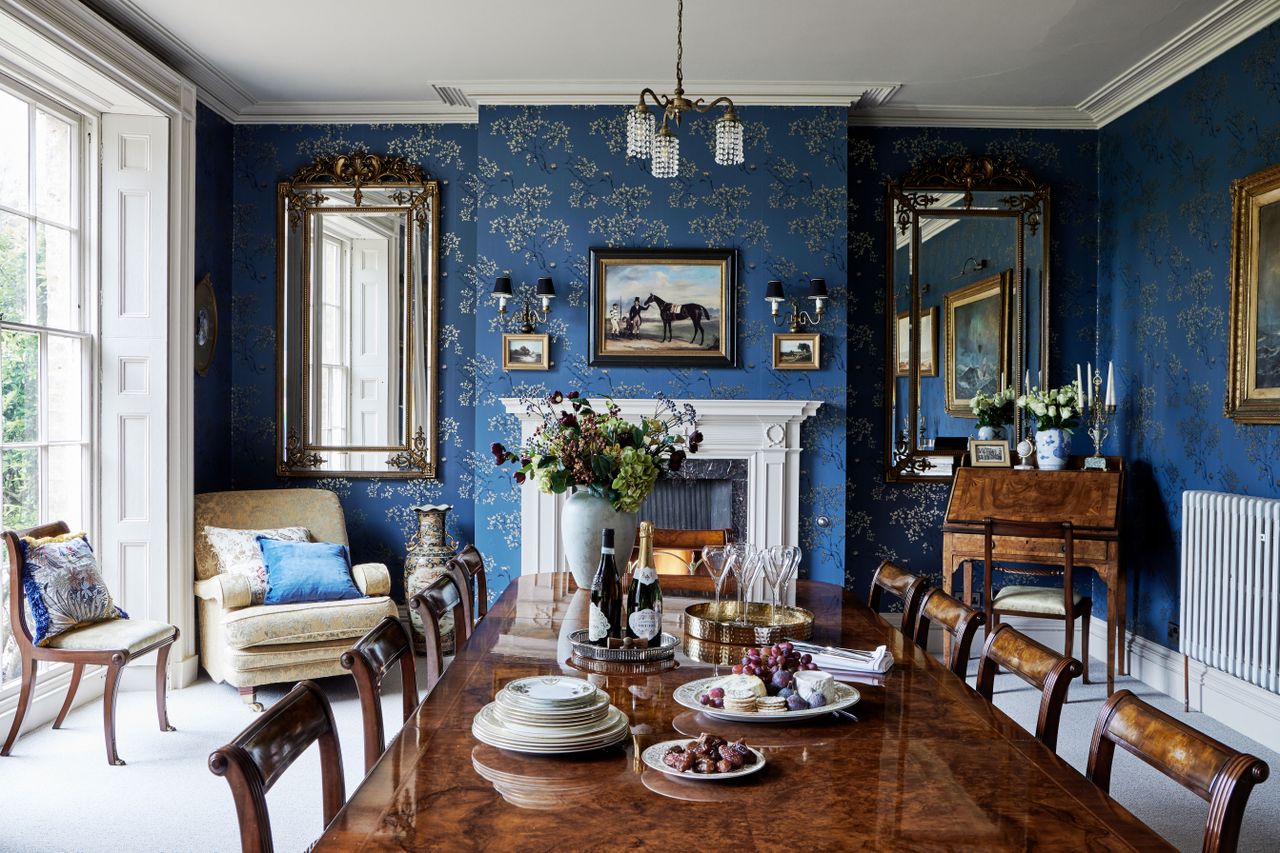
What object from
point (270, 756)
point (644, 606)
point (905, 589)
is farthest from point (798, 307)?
point (270, 756)

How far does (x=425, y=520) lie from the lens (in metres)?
5.25

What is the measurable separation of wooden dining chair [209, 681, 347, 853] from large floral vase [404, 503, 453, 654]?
3558 millimetres

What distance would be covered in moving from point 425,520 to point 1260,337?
3.95m

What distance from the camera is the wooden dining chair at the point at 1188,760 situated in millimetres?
1263

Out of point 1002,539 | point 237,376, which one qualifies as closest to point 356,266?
point 237,376

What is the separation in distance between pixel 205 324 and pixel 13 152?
4.23ft

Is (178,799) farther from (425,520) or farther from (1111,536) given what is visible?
(1111,536)

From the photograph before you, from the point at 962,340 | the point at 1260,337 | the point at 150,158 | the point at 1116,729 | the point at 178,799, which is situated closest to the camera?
the point at 1116,729

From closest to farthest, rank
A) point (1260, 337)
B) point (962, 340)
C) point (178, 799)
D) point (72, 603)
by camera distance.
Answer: point (178, 799) → point (72, 603) → point (1260, 337) → point (962, 340)

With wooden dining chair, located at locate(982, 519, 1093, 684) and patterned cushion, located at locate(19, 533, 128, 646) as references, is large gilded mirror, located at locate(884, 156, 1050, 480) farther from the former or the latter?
patterned cushion, located at locate(19, 533, 128, 646)

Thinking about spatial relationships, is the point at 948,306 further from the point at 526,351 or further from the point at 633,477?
the point at 633,477

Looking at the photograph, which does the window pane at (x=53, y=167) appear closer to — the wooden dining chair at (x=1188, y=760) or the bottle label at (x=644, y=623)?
the bottle label at (x=644, y=623)

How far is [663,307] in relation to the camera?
205 inches

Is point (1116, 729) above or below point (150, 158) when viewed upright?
below
